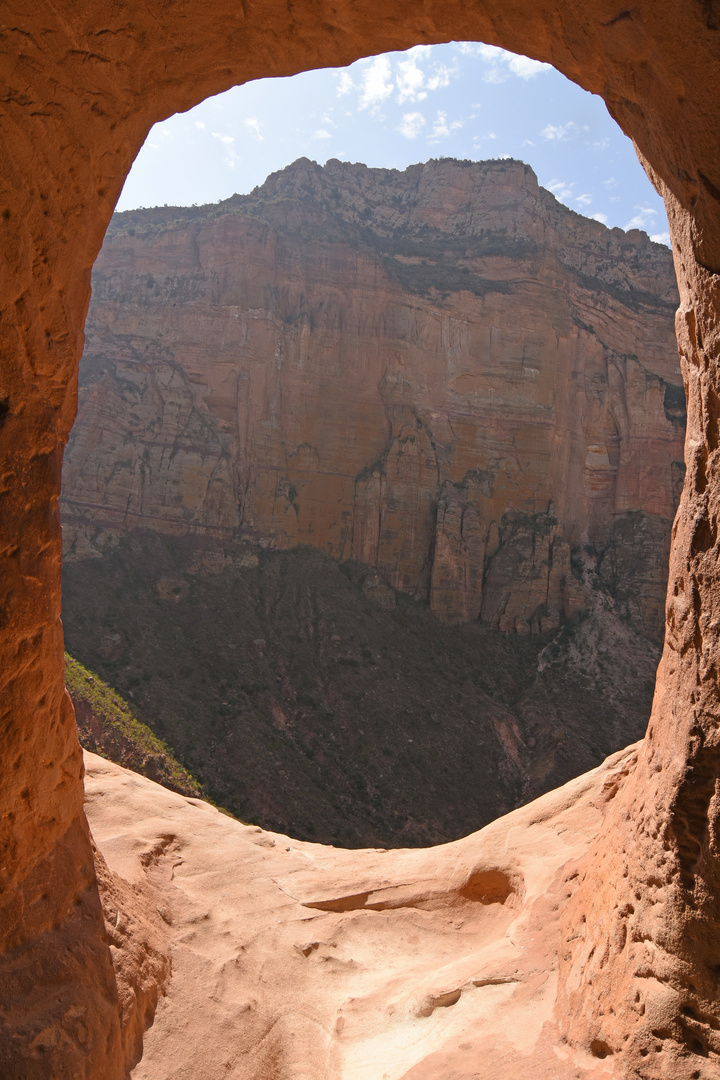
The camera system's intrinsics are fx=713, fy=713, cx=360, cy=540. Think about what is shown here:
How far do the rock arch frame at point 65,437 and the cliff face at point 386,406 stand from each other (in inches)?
1551

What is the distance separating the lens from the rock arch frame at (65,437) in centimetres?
410

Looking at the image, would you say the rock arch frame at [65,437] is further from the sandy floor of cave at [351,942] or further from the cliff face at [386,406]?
the cliff face at [386,406]

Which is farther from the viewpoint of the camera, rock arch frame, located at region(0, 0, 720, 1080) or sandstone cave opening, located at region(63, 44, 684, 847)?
sandstone cave opening, located at region(63, 44, 684, 847)

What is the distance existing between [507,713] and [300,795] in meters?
14.7

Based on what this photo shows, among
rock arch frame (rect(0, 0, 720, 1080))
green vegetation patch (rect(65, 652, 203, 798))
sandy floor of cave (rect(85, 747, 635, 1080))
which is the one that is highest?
rock arch frame (rect(0, 0, 720, 1080))

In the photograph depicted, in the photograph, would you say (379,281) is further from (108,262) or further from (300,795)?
(300,795)

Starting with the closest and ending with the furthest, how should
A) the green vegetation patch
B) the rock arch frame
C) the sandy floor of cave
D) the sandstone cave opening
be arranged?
the rock arch frame
the sandy floor of cave
the green vegetation patch
the sandstone cave opening

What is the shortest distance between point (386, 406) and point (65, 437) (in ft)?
145

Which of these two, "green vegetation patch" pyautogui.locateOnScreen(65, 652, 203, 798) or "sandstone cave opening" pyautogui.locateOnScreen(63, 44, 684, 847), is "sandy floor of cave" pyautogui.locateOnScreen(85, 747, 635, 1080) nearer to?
"green vegetation patch" pyautogui.locateOnScreen(65, 652, 203, 798)

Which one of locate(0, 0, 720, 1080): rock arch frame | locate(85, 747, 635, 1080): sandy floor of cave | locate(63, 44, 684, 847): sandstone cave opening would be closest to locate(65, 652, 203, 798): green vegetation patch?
locate(63, 44, 684, 847): sandstone cave opening

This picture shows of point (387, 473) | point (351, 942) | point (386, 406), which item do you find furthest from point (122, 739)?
point (386, 406)

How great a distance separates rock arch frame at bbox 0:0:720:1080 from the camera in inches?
161

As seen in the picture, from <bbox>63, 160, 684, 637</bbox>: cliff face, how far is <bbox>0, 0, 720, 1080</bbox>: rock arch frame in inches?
1551

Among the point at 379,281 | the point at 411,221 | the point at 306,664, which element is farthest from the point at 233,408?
the point at 411,221
